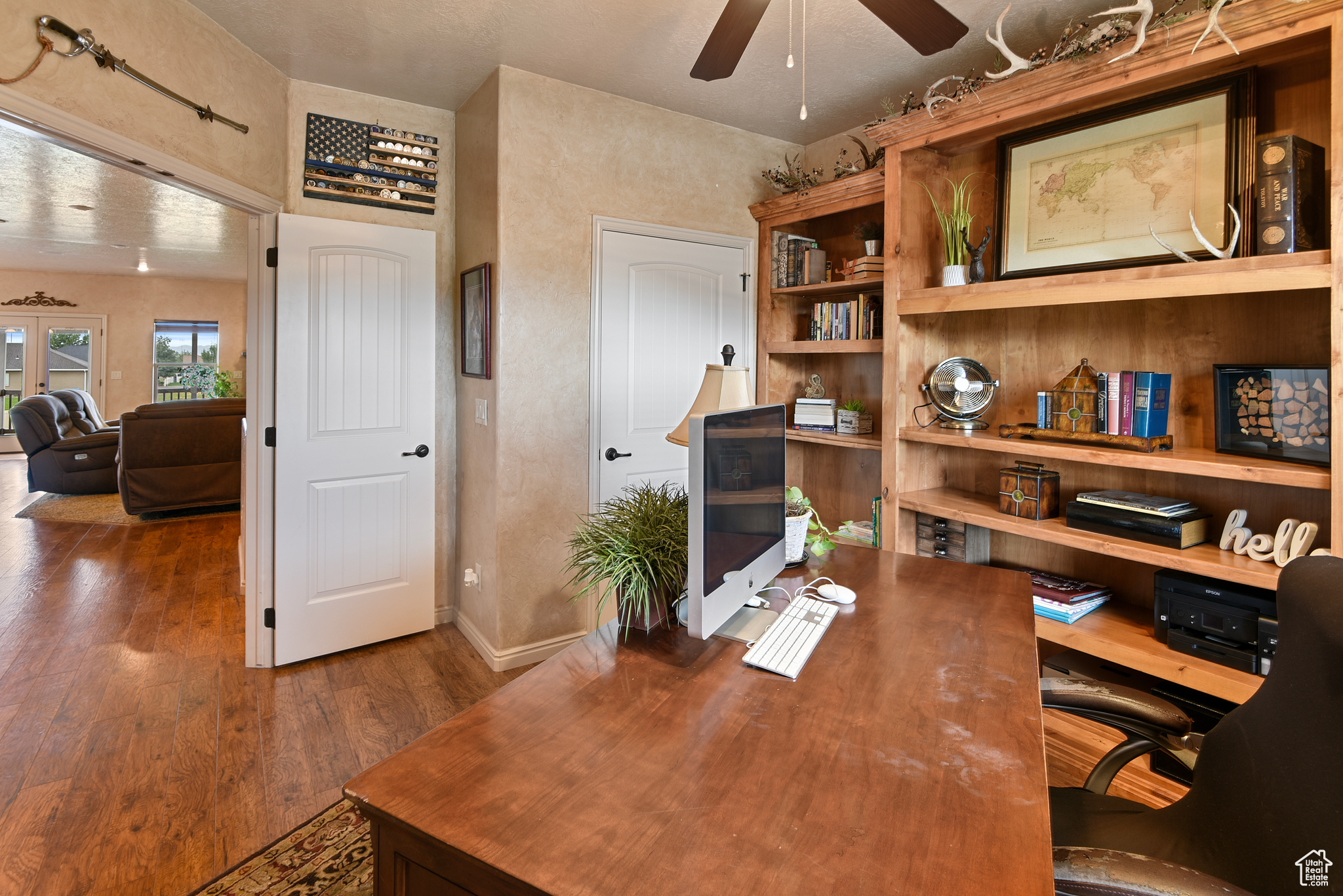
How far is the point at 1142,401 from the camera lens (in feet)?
7.37

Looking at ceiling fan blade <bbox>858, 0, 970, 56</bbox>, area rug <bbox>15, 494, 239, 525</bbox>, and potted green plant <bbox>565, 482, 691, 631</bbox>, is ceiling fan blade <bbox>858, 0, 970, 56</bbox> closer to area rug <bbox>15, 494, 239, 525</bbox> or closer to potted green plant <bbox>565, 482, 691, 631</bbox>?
potted green plant <bbox>565, 482, 691, 631</bbox>

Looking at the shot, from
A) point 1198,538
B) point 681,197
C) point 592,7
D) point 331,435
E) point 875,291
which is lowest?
point 1198,538

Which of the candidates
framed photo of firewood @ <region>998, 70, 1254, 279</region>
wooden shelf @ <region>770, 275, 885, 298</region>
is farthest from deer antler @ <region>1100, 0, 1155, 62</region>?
wooden shelf @ <region>770, 275, 885, 298</region>

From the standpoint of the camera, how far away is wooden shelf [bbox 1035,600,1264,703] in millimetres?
1989

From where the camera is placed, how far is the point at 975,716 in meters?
1.11

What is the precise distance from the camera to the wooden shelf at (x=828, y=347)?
3184 mm

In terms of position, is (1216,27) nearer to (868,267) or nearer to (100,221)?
(868,267)

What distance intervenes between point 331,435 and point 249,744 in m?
1.32

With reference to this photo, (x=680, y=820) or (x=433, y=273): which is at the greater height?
(x=433, y=273)

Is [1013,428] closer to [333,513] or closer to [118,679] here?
[333,513]

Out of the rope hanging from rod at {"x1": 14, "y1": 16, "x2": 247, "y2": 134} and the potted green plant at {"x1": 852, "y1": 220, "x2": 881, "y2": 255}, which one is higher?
the rope hanging from rod at {"x1": 14, "y1": 16, "x2": 247, "y2": 134}

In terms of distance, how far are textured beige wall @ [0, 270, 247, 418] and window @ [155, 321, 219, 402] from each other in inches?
3.0

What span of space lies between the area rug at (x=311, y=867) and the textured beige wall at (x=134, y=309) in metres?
8.95

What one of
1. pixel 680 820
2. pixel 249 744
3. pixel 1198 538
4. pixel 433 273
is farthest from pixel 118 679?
pixel 1198 538
